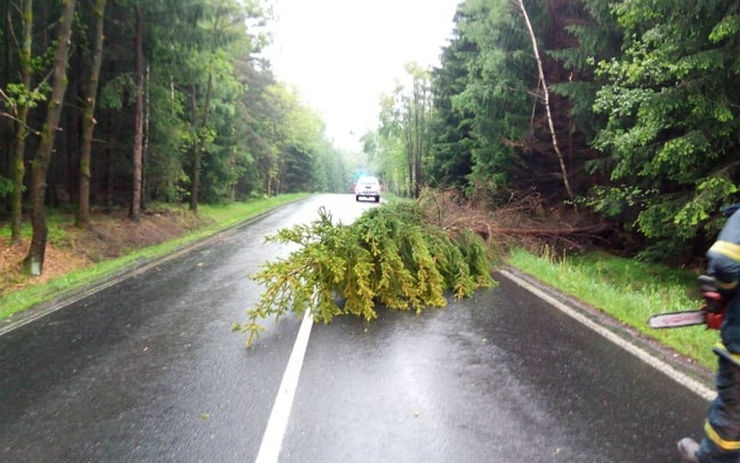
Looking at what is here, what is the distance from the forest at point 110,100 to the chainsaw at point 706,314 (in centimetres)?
1139

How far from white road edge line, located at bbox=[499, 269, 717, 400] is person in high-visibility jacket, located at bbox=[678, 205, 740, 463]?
1.37 metres

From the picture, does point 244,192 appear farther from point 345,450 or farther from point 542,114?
point 345,450

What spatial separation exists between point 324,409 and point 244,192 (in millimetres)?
35959

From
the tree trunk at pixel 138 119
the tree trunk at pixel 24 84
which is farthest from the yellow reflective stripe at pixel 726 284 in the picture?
the tree trunk at pixel 138 119

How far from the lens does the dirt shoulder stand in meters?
10.5

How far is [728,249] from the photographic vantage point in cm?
290

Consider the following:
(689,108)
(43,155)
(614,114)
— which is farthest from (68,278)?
(689,108)

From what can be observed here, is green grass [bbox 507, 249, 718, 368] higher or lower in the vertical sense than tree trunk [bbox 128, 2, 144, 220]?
lower

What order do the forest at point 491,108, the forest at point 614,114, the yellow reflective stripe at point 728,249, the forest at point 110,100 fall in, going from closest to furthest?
the yellow reflective stripe at point 728,249 < the forest at point 614,114 < the forest at point 491,108 < the forest at point 110,100

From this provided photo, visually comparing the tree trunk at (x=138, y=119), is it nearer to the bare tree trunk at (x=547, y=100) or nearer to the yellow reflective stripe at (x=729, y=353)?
the bare tree trunk at (x=547, y=100)

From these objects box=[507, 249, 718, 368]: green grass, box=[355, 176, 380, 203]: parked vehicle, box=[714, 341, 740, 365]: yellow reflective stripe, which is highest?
box=[355, 176, 380, 203]: parked vehicle

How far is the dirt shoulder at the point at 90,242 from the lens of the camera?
10469mm

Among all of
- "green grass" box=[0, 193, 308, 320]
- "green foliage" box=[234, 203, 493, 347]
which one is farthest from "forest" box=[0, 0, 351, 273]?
"green foliage" box=[234, 203, 493, 347]

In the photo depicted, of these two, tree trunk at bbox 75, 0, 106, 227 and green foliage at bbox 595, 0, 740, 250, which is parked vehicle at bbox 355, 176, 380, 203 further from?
green foliage at bbox 595, 0, 740, 250
